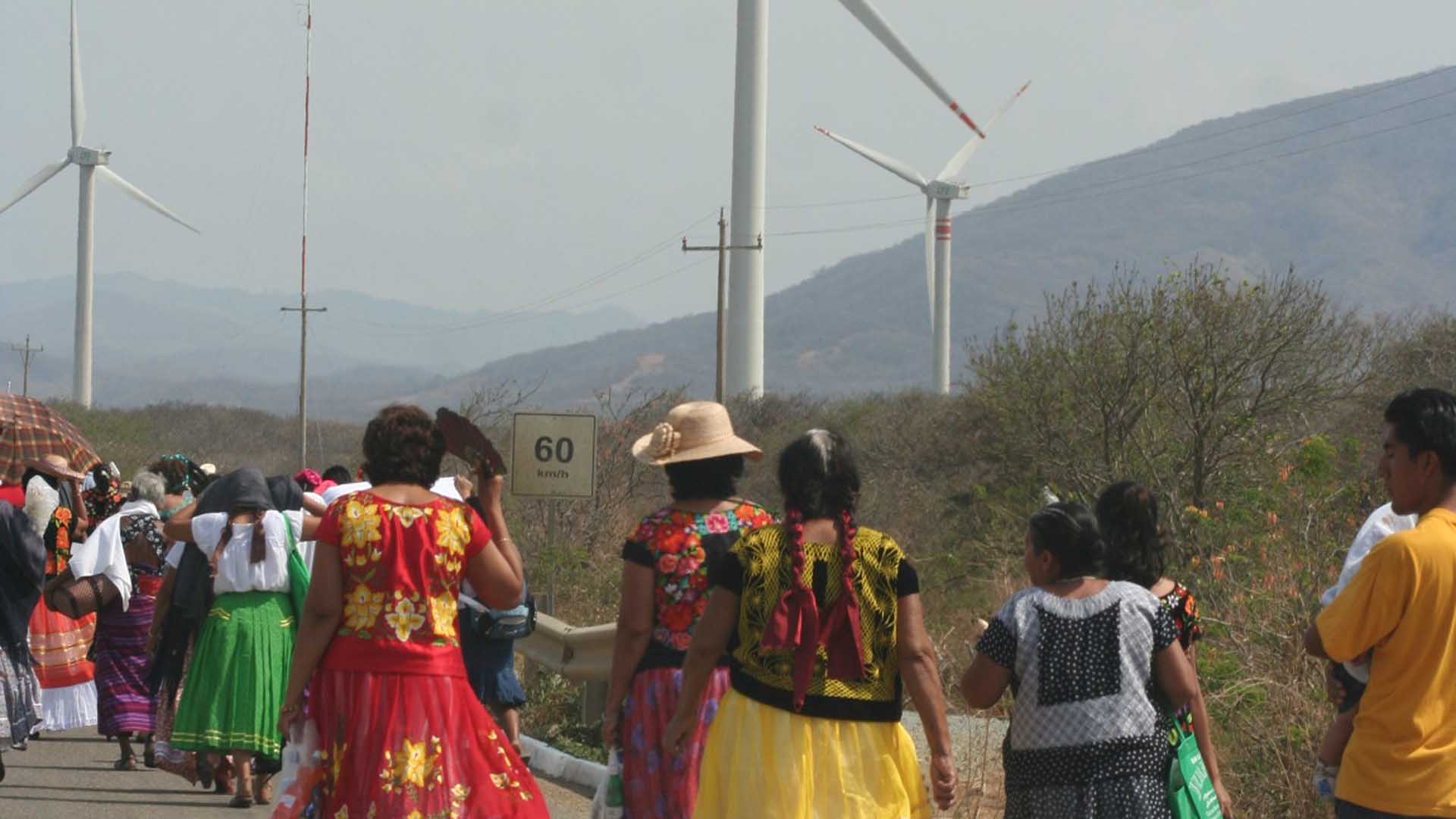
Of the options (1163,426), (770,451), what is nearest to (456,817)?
(1163,426)

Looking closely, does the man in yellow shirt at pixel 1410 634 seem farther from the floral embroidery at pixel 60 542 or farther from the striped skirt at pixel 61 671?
the striped skirt at pixel 61 671

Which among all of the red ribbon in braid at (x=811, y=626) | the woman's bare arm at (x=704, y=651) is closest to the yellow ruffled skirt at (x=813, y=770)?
the red ribbon in braid at (x=811, y=626)

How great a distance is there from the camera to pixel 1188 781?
5.69 metres

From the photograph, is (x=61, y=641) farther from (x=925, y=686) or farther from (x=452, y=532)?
(x=925, y=686)

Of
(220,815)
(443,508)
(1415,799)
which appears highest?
(443,508)

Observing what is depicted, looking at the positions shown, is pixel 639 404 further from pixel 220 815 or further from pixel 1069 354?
pixel 220 815

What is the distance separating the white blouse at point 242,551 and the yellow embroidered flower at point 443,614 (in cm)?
347

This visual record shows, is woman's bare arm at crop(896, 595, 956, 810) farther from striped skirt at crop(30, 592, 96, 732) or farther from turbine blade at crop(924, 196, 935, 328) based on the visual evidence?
turbine blade at crop(924, 196, 935, 328)

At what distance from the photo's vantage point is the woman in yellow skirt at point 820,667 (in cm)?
557

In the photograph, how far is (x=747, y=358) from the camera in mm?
58406

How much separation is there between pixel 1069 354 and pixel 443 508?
53.1ft

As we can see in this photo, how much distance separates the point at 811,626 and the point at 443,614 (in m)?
1.67

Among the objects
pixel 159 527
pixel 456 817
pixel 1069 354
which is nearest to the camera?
pixel 456 817

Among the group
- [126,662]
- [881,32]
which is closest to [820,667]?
[126,662]
